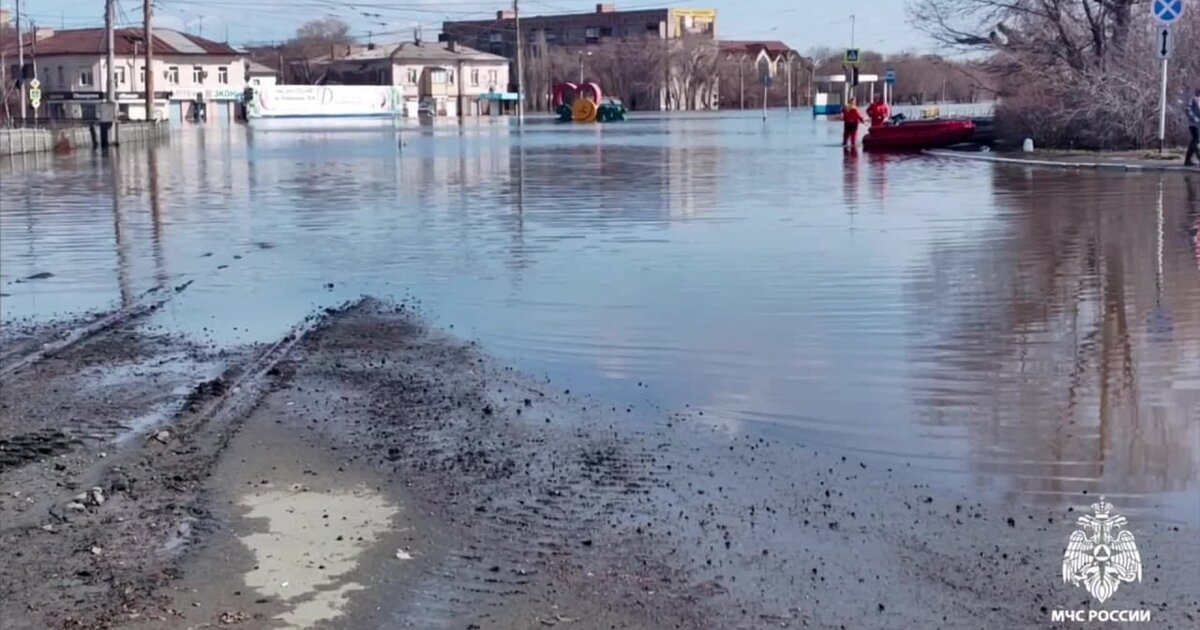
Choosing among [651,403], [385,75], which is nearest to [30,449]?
[651,403]

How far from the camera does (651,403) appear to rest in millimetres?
9484

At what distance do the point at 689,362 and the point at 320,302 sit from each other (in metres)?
5.01

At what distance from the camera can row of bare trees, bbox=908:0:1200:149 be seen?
35.7 meters

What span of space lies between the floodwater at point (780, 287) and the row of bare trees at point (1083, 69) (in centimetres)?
641

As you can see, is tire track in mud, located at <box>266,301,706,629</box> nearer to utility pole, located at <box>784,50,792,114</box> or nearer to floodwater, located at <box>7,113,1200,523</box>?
floodwater, located at <box>7,113,1200,523</box>

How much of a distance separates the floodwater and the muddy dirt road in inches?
27.3

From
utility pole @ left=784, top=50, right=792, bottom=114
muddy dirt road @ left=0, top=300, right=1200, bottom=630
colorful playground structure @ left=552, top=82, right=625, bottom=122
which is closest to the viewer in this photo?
muddy dirt road @ left=0, top=300, right=1200, bottom=630

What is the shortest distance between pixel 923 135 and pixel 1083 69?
557cm

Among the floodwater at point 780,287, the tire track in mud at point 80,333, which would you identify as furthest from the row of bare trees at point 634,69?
the tire track in mud at point 80,333

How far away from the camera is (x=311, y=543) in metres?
6.45

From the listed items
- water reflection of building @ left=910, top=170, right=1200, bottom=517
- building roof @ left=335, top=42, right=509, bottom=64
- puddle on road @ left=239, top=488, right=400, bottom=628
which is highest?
building roof @ left=335, top=42, right=509, bottom=64

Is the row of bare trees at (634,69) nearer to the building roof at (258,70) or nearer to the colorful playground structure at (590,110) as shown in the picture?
the building roof at (258,70)

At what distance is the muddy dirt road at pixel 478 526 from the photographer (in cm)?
563

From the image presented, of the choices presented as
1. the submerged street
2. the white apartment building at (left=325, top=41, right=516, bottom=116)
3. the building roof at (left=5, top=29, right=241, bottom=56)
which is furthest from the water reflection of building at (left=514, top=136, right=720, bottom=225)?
the white apartment building at (left=325, top=41, right=516, bottom=116)
